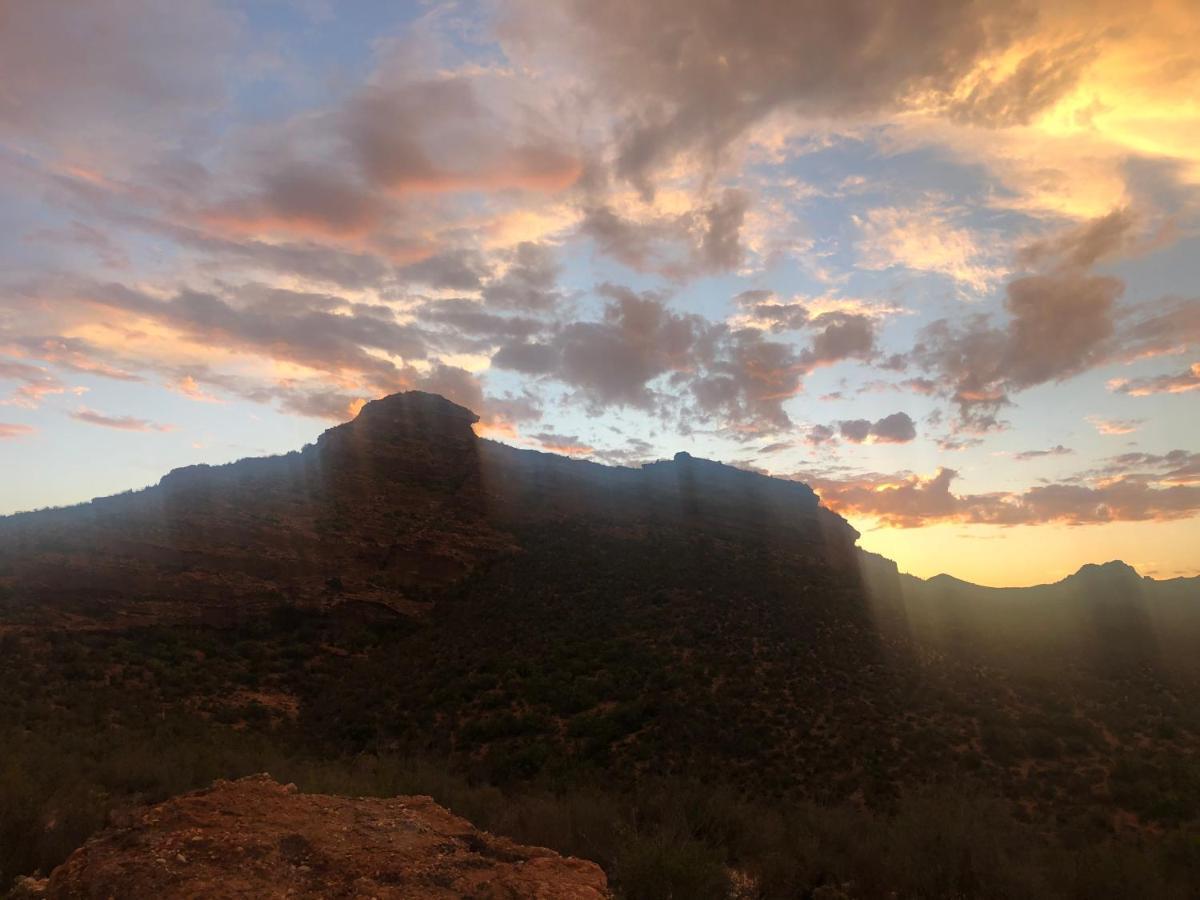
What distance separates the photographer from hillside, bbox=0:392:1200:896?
46.9 ft

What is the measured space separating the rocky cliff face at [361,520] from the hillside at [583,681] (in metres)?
0.25

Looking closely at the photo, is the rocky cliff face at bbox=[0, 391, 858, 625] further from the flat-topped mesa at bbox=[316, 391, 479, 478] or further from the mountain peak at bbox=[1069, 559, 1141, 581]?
the mountain peak at bbox=[1069, 559, 1141, 581]

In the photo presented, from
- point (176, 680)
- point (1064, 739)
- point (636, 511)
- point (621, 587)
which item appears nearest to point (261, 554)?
point (176, 680)

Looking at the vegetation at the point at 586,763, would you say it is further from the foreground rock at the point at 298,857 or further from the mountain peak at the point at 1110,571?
the mountain peak at the point at 1110,571

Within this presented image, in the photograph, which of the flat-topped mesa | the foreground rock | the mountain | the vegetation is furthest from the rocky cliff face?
the foreground rock

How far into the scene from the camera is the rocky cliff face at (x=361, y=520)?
31766mm

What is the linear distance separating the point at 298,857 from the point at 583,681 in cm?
2073

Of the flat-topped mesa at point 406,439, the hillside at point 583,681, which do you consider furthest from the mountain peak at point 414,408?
the hillside at point 583,681

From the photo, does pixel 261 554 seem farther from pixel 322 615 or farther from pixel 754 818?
pixel 754 818

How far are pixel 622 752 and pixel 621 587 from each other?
56.2ft

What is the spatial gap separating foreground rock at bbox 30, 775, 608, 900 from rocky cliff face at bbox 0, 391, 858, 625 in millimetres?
24870

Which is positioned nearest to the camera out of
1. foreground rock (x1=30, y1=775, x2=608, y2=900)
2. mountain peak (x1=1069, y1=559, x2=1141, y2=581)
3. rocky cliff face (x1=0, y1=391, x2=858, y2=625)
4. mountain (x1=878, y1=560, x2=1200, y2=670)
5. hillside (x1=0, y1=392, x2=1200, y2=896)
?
foreground rock (x1=30, y1=775, x2=608, y2=900)

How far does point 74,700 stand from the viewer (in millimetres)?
21828

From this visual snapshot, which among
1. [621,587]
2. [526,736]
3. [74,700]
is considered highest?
[621,587]
